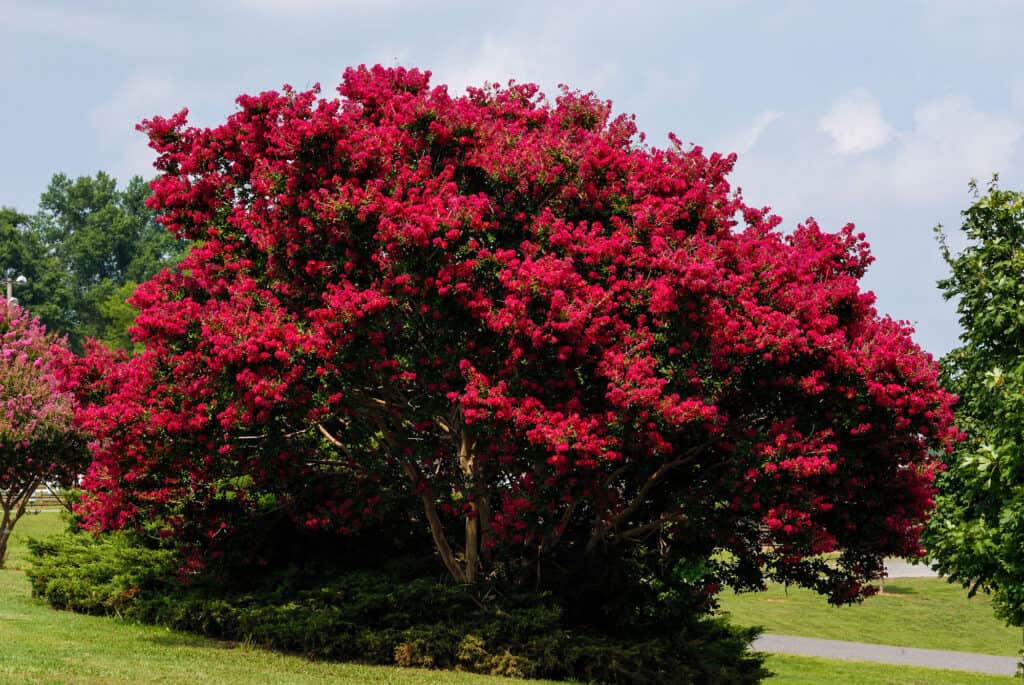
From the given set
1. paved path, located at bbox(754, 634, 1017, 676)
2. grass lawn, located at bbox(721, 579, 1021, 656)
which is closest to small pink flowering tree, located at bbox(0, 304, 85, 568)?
paved path, located at bbox(754, 634, 1017, 676)

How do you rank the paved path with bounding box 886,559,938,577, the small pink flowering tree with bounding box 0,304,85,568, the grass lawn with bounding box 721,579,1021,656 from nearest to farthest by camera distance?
the small pink flowering tree with bounding box 0,304,85,568 < the grass lawn with bounding box 721,579,1021,656 < the paved path with bounding box 886,559,938,577

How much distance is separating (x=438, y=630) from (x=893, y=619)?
93.8 ft

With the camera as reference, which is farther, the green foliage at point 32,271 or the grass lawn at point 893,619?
the green foliage at point 32,271

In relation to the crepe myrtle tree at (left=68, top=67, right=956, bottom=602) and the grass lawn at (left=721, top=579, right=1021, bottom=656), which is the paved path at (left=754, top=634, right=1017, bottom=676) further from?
the crepe myrtle tree at (left=68, top=67, right=956, bottom=602)

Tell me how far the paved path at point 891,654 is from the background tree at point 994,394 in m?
8.18

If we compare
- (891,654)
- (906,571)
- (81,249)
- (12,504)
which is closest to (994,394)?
(891,654)

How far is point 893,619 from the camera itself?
133 feet

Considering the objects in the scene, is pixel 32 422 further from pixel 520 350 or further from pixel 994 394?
pixel 994 394

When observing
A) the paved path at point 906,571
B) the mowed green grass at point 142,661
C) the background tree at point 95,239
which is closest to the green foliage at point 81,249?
the background tree at point 95,239

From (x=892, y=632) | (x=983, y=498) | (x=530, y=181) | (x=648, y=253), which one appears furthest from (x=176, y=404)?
(x=892, y=632)

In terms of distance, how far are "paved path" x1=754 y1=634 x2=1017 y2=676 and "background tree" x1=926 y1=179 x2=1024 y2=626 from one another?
8.18m

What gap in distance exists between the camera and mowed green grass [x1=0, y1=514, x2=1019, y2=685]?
13.7m

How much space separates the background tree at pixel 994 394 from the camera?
1634 centimetres

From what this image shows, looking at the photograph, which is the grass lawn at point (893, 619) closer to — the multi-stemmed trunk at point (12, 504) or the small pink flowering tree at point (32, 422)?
the small pink flowering tree at point (32, 422)
